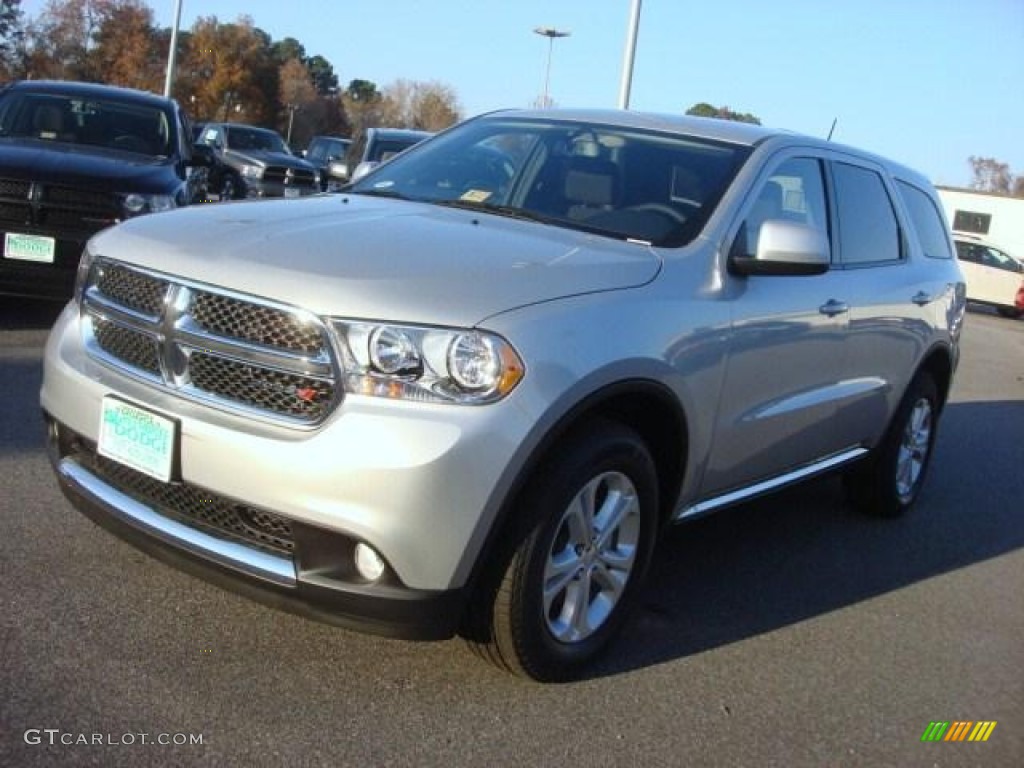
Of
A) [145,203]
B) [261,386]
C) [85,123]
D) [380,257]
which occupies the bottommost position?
[261,386]

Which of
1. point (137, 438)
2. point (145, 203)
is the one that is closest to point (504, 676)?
point (137, 438)

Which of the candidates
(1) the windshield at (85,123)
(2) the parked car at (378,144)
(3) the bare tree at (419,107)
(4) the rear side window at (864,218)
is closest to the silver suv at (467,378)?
(4) the rear side window at (864,218)

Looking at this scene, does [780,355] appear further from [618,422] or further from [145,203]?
[145,203]

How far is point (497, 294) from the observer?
307 cm

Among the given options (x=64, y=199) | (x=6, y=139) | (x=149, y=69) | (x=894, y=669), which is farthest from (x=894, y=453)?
(x=149, y=69)

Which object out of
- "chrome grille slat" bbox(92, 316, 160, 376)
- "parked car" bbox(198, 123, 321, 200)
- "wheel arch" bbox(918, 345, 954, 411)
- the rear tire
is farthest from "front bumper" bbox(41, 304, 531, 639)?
"parked car" bbox(198, 123, 321, 200)

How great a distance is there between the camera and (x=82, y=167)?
7477mm

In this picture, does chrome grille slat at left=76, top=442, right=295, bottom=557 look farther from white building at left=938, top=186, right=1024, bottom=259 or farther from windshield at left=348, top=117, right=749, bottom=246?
white building at left=938, top=186, right=1024, bottom=259

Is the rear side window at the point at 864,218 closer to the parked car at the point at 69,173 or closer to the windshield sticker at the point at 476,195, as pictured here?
the windshield sticker at the point at 476,195

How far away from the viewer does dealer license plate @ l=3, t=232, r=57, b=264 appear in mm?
7166

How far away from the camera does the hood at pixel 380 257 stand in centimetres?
297

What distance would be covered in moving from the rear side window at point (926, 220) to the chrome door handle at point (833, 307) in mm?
1389

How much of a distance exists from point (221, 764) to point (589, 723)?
1062mm

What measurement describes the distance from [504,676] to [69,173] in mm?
5344
